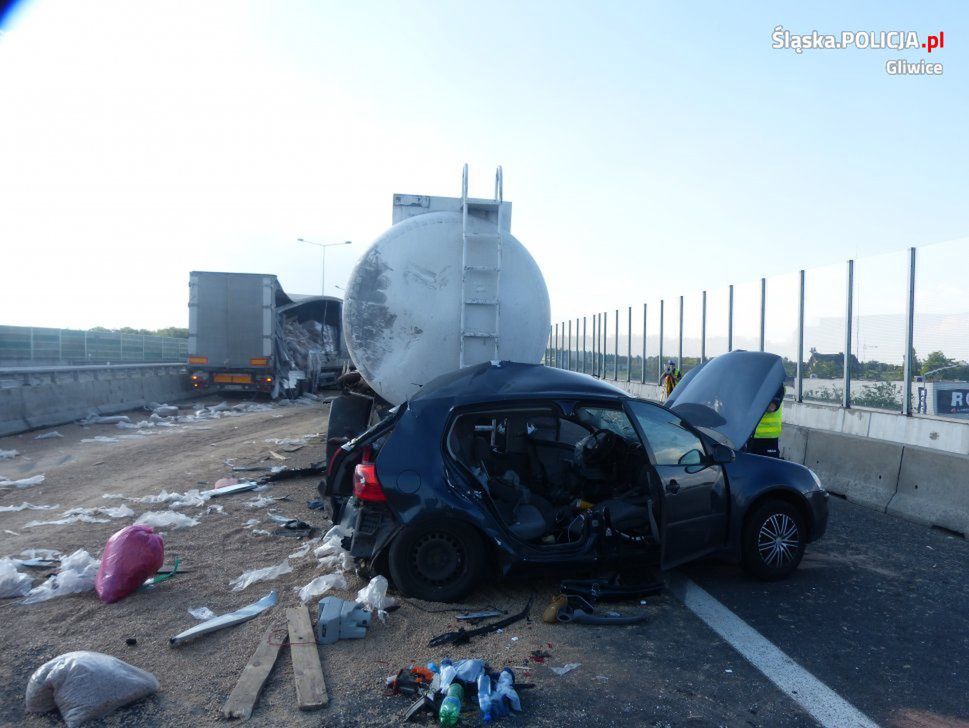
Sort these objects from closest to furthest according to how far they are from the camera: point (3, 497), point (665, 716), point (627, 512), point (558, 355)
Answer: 1. point (665, 716)
2. point (627, 512)
3. point (3, 497)
4. point (558, 355)

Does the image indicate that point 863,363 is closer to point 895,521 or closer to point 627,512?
point 895,521

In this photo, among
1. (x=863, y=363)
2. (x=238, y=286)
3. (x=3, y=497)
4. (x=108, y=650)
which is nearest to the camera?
(x=108, y=650)

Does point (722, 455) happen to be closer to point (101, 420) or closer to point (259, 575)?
point (259, 575)

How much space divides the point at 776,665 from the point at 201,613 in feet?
12.1

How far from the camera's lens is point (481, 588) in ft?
18.1

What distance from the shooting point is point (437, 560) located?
5.18 metres

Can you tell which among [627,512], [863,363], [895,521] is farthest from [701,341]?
[627,512]

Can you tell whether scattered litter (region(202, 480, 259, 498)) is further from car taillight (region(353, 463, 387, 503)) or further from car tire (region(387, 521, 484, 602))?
car tire (region(387, 521, 484, 602))

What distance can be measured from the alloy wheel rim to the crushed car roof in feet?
4.99

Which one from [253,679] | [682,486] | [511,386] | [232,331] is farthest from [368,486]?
[232,331]

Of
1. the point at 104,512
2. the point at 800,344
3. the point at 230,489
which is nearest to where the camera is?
the point at 104,512

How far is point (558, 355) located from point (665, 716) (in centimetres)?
3337

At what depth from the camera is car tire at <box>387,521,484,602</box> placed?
202 inches

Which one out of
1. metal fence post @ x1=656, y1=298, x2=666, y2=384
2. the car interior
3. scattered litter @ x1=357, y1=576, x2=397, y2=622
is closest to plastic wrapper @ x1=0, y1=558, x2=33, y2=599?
scattered litter @ x1=357, y1=576, x2=397, y2=622
